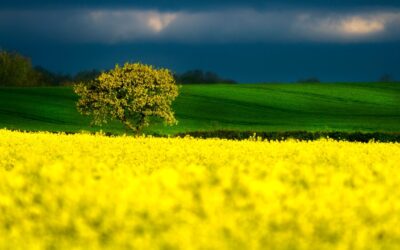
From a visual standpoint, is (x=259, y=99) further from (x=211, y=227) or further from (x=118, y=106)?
Result: (x=211, y=227)

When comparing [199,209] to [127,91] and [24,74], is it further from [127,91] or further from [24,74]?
[24,74]

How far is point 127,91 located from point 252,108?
1190 inches

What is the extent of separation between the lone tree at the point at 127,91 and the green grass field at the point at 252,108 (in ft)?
27.7

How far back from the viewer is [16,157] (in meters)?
11.8

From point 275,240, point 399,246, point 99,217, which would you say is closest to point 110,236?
point 99,217

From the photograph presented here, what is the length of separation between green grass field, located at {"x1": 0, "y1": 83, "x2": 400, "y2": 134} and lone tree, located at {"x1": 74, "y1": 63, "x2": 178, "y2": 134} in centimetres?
843

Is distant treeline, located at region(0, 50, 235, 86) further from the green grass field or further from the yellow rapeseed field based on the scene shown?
the yellow rapeseed field

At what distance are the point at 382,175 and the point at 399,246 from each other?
6.69 feet

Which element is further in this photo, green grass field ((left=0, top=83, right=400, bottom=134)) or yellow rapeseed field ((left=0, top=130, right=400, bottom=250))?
green grass field ((left=0, top=83, right=400, bottom=134))

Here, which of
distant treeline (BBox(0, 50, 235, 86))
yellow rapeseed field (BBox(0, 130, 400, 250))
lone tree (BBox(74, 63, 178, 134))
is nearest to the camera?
yellow rapeseed field (BBox(0, 130, 400, 250))

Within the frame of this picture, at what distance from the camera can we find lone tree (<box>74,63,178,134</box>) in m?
38.0

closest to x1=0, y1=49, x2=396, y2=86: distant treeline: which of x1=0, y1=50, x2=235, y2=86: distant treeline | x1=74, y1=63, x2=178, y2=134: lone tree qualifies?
x1=0, y1=50, x2=235, y2=86: distant treeline

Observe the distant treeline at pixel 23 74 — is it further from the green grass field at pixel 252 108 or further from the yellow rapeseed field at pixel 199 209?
the yellow rapeseed field at pixel 199 209

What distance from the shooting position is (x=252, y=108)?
67375 millimetres
